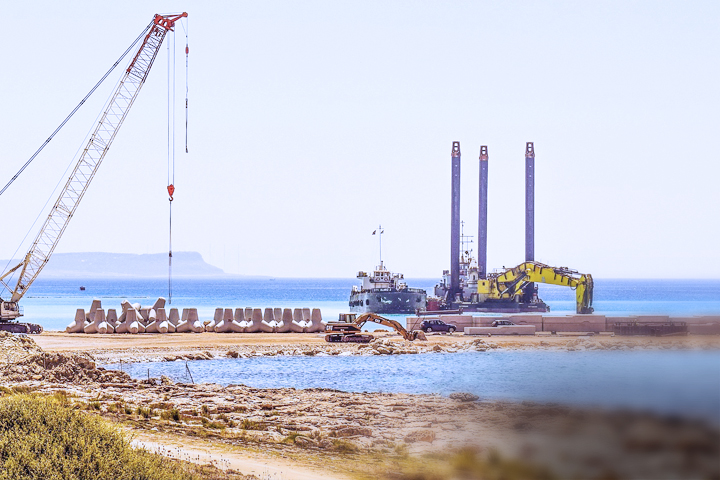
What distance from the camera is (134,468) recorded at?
42.9 ft

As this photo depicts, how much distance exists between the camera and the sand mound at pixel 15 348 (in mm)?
38553

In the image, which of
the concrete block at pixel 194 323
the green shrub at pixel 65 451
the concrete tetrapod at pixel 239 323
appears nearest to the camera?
the green shrub at pixel 65 451

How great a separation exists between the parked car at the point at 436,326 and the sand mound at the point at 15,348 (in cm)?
3061

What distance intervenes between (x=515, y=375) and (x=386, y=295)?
3360 inches

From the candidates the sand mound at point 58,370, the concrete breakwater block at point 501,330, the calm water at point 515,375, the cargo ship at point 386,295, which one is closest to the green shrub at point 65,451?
the calm water at point 515,375

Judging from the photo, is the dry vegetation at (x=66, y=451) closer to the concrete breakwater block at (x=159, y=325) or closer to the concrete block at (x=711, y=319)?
the concrete block at (x=711, y=319)

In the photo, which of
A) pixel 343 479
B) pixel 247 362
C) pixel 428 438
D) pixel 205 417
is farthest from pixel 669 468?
pixel 247 362

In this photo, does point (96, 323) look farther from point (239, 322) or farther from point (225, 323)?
point (239, 322)

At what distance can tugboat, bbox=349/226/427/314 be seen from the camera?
9862 cm

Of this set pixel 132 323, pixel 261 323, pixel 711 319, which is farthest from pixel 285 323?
pixel 711 319

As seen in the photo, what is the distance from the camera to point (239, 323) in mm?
65312

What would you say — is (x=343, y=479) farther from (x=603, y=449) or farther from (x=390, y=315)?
(x=390, y=315)

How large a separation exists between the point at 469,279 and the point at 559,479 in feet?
352

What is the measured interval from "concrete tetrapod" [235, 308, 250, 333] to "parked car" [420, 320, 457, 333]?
48.4ft
